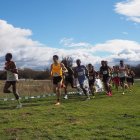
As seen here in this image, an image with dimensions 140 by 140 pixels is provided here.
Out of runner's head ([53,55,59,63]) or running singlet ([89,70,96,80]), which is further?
running singlet ([89,70,96,80])

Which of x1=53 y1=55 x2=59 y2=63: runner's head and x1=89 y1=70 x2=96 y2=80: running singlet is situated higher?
x1=53 y1=55 x2=59 y2=63: runner's head

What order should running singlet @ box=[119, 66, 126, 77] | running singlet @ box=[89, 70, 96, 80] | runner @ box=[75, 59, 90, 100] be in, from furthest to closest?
running singlet @ box=[119, 66, 126, 77]
running singlet @ box=[89, 70, 96, 80]
runner @ box=[75, 59, 90, 100]

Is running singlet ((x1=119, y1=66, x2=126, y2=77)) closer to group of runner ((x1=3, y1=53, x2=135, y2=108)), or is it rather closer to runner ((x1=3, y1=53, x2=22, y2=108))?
group of runner ((x1=3, y1=53, x2=135, y2=108))

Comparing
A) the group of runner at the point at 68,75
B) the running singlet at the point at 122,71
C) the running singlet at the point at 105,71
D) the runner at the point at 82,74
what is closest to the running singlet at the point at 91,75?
the group of runner at the point at 68,75

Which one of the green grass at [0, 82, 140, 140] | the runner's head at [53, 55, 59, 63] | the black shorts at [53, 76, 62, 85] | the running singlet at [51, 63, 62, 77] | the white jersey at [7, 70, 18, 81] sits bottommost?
the green grass at [0, 82, 140, 140]

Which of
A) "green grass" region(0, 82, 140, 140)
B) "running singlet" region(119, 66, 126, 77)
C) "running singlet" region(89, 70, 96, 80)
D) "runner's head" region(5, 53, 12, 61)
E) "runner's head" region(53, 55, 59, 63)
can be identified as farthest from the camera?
"running singlet" region(119, 66, 126, 77)

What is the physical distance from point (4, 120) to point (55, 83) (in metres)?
5.43

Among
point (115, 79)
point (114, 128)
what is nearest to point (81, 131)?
point (114, 128)

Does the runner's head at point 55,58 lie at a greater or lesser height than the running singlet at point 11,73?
greater

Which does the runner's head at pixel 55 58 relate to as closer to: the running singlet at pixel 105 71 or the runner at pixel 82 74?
the runner at pixel 82 74

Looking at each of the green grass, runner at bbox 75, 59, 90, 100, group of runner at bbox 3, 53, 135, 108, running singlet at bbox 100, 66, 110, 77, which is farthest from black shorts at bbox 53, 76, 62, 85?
running singlet at bbox 100, 66, 110, 77

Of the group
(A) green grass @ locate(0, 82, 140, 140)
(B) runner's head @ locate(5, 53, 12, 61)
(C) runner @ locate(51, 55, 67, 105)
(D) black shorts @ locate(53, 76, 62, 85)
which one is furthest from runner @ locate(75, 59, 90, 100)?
(A) green grass @ locate(0, 82, 140, 140)

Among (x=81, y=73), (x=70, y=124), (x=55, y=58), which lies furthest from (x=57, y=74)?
(x=70, y=124)

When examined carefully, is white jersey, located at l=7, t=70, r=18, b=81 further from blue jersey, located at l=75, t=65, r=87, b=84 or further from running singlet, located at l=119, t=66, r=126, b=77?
running singlet, located at l=119, t=66, r=126, b=77
